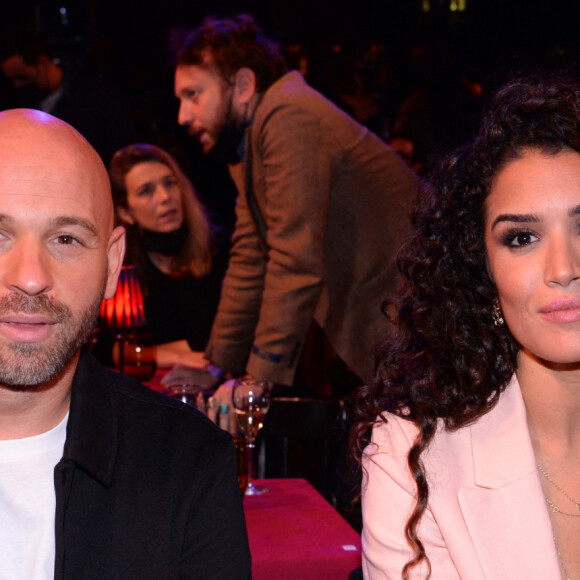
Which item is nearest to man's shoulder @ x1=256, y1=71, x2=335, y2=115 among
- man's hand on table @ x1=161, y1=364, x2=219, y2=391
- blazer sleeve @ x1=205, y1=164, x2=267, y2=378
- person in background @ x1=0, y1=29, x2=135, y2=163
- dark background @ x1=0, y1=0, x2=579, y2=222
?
Result: blazer sleeve @ x1=205, y1=164, x2=267, y2=378

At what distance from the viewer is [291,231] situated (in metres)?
3.09

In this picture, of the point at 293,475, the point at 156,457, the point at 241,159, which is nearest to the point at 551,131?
the point at 156,457

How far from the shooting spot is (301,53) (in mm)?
6559

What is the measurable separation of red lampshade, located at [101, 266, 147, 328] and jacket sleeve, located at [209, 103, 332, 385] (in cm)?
53

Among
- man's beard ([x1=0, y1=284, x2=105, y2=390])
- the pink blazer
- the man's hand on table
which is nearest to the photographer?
man's beard ([x1=0, y1=284, x2=105, y2=390])

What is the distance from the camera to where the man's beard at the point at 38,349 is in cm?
145

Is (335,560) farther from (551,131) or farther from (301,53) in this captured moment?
(301,53)

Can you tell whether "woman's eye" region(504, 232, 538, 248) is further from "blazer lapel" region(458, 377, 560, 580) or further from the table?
the table

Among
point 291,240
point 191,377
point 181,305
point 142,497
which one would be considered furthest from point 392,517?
point 181,305

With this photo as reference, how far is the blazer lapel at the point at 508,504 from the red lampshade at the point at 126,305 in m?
1.84

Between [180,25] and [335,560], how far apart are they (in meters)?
5.77

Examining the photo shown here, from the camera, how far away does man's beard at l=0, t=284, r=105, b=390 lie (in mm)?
1446

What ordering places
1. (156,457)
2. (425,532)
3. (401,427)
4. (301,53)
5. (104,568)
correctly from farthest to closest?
(301,53), (401,427), (425,532), (156,457), (104,568)

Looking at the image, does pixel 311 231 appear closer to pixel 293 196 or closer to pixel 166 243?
pixel 293 196
